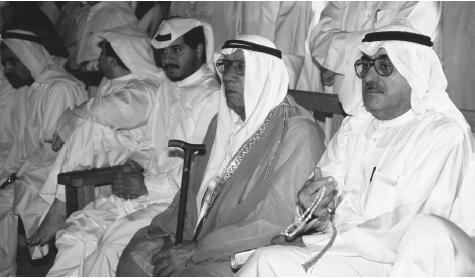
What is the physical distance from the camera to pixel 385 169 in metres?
2.74

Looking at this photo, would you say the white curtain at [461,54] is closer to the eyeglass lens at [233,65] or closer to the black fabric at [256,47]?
the black fabric at [256,47]

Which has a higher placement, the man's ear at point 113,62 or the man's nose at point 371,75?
the man's nose at point 371,75

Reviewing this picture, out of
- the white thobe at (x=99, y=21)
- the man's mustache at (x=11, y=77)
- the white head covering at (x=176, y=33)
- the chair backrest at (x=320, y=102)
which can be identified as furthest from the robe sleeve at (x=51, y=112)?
the chair backrest at (x=320, y=102)

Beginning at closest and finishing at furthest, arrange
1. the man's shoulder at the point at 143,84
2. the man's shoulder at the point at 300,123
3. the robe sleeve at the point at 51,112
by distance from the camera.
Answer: the man's shoulder at the point at 300,123
the man's shoulder at the point at 143,84
the robe sleeve at the point at 51,112

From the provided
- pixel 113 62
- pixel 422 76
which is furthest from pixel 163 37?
pixel 422 76

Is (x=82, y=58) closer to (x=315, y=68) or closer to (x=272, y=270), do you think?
(x=315, y=68)

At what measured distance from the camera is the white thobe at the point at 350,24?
349cm

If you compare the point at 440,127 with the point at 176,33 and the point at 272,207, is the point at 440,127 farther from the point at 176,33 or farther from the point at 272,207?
the point at 176,33

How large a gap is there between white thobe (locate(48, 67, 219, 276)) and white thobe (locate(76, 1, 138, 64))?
2009mm

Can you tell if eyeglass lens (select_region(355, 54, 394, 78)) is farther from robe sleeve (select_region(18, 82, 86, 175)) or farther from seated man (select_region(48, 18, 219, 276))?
robe sleeve (select_region(18, 82, 86, 175))

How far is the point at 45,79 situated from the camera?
5.48 meters

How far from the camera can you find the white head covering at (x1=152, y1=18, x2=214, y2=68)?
444 cm

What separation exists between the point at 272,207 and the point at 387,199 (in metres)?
0.56

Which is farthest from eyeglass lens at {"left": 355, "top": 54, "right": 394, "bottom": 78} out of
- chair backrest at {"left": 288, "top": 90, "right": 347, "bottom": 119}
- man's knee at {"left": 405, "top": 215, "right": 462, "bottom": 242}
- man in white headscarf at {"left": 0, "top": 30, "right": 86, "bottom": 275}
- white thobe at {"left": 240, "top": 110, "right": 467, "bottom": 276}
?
man in white headscarf at {"left": 0, "top": 30, "right": 86, "bottom": 275}
